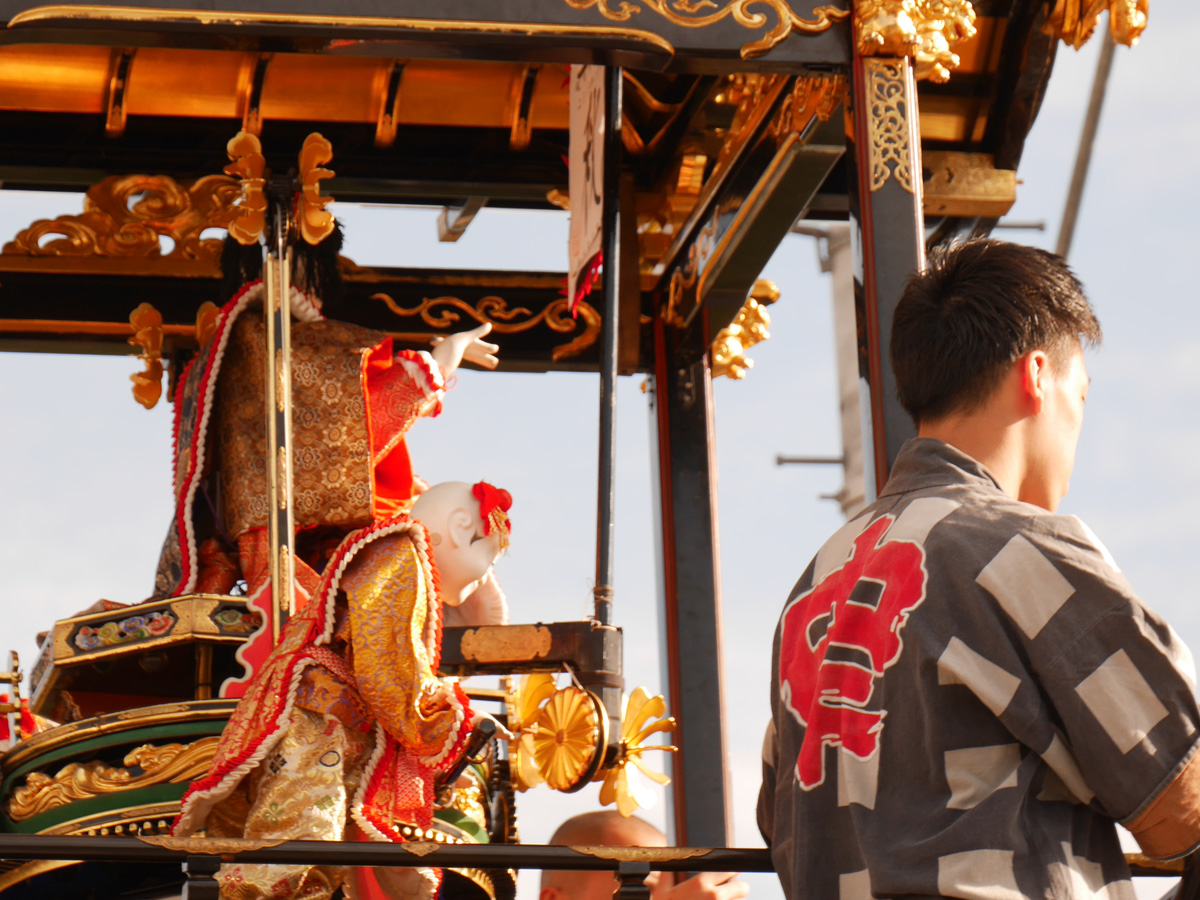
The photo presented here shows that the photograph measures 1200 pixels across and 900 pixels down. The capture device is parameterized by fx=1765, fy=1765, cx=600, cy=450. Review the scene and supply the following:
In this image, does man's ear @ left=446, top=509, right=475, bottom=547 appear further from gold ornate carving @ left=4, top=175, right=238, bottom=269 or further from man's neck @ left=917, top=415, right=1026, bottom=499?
man's neck @ left=917, top=415, right=1026, bottom=499

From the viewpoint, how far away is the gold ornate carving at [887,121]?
4.52m

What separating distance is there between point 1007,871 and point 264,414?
3.29 meters

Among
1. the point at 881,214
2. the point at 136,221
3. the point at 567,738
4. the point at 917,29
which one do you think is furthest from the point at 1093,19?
the point at 136,221

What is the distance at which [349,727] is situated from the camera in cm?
384

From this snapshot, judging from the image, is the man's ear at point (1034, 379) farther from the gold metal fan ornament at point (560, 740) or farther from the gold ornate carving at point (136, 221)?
the gold ornate carving at point (136, 221)

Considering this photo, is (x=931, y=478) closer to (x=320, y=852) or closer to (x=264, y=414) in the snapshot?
(x=320, y=852)

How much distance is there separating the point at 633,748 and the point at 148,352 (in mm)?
2602

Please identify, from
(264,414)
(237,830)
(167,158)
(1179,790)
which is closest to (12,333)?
(167,158)

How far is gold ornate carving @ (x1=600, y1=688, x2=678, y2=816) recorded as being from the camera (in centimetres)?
416

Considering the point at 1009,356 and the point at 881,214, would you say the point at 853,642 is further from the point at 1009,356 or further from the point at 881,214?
the point at 881,214

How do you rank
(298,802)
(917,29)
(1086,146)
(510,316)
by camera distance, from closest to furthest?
(298,802)
(917,29)
(510,316)
(1086,146)

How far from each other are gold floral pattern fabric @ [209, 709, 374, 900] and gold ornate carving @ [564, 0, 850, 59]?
190 cm

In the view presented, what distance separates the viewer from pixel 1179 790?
6.89ft

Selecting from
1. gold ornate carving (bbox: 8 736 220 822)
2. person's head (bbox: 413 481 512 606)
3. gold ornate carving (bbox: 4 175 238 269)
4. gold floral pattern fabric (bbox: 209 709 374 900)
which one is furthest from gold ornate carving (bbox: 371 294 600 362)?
gold floral pattern fabric (bbox: 209 709 374 900)
